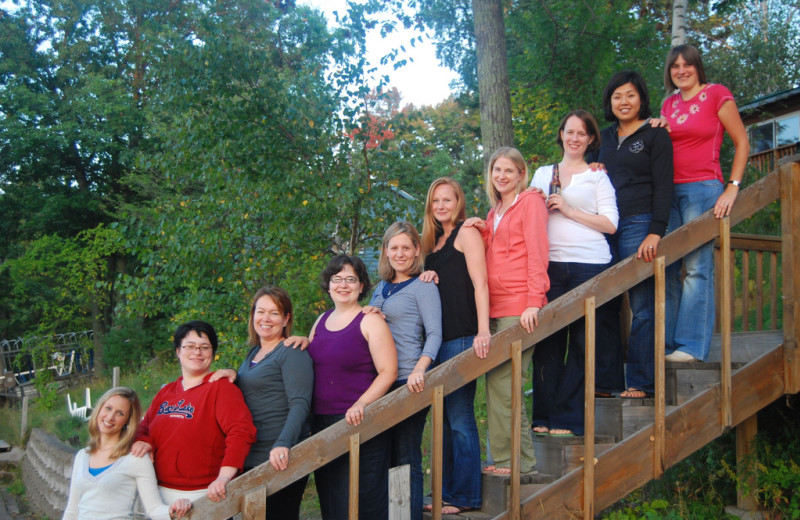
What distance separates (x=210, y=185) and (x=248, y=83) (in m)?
1.10

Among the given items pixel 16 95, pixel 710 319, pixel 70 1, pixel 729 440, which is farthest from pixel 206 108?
pixel 70 1

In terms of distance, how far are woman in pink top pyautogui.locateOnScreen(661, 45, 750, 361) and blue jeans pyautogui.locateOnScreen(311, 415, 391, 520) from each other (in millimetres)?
1823

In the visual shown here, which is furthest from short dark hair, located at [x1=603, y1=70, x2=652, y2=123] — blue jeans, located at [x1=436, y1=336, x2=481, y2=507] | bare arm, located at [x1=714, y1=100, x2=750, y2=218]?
blue jeans, located at [x1=436, y1=336, x2=481, y2=507]

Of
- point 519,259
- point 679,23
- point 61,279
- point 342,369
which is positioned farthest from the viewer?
point 61,279

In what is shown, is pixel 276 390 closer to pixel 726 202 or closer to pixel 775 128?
pixel 726 202

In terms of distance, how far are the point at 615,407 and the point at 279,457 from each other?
1.95 metres

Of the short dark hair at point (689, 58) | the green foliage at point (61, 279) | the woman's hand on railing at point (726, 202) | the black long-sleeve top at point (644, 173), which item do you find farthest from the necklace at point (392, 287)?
the green foliage at point (61, 279)

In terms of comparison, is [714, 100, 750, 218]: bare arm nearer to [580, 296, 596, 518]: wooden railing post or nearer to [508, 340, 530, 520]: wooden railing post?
[580, 296, 596, 518]: wooden railing post

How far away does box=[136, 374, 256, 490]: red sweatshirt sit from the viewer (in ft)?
10.8

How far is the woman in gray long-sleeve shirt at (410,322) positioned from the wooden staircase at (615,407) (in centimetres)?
15

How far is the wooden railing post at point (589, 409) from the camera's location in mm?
3518

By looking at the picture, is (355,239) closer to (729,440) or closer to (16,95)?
(729,440)

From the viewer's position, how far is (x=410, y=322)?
3.55 m

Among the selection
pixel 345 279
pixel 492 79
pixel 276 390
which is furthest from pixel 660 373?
pixel 492 79
